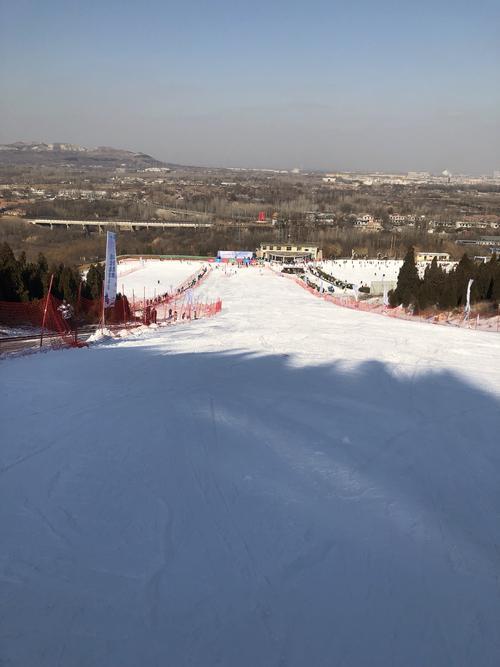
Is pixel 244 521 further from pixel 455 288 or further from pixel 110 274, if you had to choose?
pixel 455 288

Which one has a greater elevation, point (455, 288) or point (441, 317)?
point (455, 288)

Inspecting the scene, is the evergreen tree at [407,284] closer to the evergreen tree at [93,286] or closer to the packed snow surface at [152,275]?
the packed snow surface at [152,275]

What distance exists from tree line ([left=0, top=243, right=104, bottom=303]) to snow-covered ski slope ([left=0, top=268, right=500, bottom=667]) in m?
8.17

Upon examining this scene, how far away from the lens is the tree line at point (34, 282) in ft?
52.1

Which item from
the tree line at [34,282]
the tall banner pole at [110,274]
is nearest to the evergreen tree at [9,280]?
the tree line at [34,282]

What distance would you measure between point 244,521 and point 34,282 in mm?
14837

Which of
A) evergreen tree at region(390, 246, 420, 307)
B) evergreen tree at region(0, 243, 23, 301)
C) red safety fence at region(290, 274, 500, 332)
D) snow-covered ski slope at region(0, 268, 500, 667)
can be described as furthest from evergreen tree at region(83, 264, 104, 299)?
evergreen tree at region(390, 246, 420, 307)

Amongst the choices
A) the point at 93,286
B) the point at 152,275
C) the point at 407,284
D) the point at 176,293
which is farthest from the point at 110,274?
the point at 152,275

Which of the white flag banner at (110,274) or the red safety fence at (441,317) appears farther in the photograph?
the red safety fence at (441,317)

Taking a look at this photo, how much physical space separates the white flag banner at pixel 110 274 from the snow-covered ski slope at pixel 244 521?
20.6 ft

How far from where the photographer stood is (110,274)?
48.2ft

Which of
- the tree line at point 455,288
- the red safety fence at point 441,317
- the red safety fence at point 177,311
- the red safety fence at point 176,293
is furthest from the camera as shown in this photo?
the red safety fence at point 176,293

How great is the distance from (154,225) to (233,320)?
2664 inches

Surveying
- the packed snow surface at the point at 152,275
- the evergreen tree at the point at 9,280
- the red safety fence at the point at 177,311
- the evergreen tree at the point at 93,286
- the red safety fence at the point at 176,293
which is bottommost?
the packed snow surface at the point at 152,275
